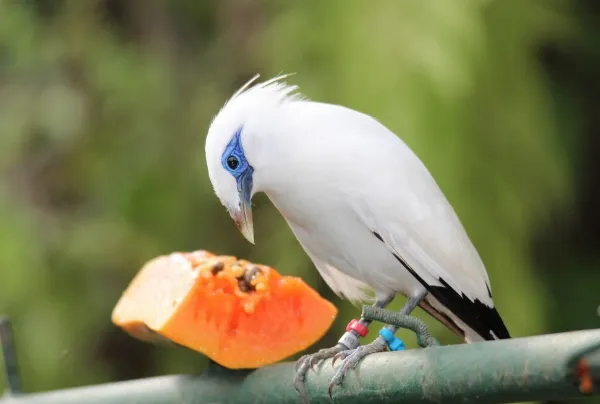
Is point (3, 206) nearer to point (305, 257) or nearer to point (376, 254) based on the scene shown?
point (305, 257)

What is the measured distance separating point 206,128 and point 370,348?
1.00 meters

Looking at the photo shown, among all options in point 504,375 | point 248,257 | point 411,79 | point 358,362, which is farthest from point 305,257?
point 504,375

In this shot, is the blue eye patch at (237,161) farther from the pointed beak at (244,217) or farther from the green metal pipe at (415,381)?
the green metal pipe at (415,381)

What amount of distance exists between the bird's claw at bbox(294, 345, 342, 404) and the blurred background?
497 mm

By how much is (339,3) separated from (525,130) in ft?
1.06

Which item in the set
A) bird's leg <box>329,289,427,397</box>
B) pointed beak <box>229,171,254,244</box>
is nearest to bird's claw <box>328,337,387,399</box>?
bird's leg <box>329,289,427,397</box>

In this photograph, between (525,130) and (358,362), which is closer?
(358,362)

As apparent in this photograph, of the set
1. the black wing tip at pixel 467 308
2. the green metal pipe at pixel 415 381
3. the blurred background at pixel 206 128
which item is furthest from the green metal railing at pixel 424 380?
the blurred background at pixel 206 128

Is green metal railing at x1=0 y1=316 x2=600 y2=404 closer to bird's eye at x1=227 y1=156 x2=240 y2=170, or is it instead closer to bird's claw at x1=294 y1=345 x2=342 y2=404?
bird's claw at x1=294 y1=345 x2=342 y2=404

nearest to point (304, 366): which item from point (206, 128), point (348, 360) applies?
point (348, 360)

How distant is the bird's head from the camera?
85 cm

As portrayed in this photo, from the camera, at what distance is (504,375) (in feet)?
2.14

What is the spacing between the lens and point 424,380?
0.70 m

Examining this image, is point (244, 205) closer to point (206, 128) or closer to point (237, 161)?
point (237, 161)
